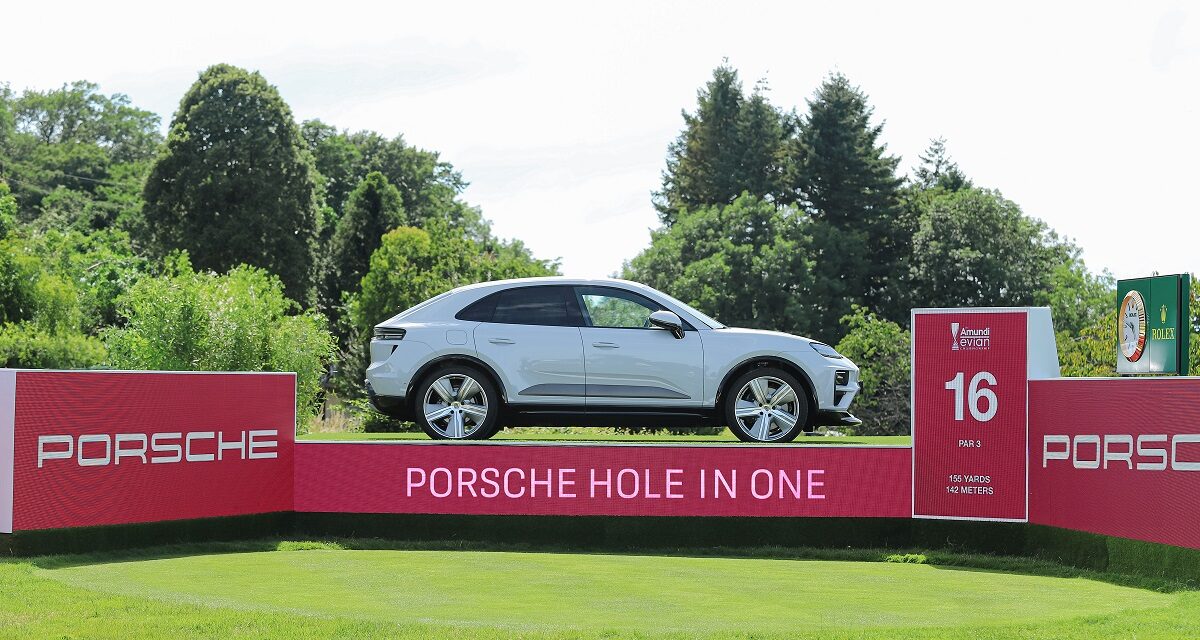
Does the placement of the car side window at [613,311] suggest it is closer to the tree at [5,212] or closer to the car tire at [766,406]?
the car tire at [766,406]

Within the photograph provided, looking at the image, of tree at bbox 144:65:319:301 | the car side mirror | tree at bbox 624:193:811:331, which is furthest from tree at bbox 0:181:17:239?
the car side mirror

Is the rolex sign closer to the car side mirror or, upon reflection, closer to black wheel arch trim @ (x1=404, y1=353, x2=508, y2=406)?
the car side mirror

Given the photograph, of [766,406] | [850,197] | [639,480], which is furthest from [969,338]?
[850,197]

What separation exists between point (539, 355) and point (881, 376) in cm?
2480

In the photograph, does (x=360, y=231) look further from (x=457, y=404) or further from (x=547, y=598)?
(x=547, y=598)

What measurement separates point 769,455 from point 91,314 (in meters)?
39.3

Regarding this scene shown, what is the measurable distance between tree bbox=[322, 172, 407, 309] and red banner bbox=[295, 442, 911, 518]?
42.4 m

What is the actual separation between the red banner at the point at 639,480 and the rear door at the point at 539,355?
0.51 meters

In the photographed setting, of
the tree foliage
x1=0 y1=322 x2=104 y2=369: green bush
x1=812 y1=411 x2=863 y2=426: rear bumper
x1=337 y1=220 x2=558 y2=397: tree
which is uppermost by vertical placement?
the tree foliage

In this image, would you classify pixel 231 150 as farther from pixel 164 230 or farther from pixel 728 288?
pixel 728 288

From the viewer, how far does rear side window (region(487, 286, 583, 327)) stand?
12.6 m

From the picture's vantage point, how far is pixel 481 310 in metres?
12.8

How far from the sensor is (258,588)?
9.59 m

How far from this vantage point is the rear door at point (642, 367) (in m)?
12.4
